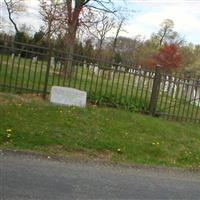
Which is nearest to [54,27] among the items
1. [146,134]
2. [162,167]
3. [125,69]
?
[125,69]

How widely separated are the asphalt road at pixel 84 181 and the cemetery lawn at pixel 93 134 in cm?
60

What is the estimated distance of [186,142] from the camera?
1024 centimetres

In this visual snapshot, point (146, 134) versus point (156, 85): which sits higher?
point (156, 85)

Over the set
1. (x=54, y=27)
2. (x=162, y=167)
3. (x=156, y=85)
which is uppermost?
(x=54, y=27)

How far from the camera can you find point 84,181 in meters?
6.41

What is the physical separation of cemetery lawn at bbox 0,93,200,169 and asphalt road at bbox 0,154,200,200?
→ 1.97 feet

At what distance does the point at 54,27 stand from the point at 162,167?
15.8m

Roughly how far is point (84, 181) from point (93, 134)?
2844 mm

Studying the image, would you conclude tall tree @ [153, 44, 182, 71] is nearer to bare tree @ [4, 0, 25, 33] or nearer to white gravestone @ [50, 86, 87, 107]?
bare tree @ [4, 0, 25, 33]

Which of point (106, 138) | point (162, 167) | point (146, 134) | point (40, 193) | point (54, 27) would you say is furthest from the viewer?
point (54, 27)

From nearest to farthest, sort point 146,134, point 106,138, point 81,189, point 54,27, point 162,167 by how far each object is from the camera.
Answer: point 81,189
point 162,167
point 106,138
point 146,134
point 54,27

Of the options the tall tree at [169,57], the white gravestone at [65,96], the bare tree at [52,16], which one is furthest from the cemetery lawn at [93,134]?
the tall tree at [169,57]

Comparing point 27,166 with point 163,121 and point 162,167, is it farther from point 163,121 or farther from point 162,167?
point 163,121

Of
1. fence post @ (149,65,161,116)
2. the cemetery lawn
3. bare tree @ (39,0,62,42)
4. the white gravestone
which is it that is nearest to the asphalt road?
the cemetery lawn
